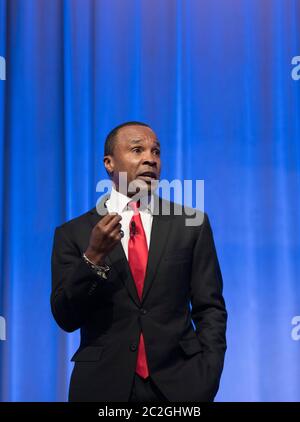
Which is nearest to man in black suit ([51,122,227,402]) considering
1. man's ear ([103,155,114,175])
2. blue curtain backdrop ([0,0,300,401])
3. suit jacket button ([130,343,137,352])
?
suit jacket button ([130,343,137,352])

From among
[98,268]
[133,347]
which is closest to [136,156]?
[98,268]

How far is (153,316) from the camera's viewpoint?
158 cm

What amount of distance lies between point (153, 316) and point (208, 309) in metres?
0.16

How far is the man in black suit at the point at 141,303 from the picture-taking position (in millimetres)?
1528

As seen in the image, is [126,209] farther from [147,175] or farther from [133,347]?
[133,347]

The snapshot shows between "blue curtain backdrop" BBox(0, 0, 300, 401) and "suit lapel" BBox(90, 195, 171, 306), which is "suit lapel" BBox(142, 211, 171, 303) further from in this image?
"blue curtain backdrop" BBox(0, 0, 300, 401)

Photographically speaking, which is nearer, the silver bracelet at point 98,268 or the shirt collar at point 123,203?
the silver bracelet at point 98,268

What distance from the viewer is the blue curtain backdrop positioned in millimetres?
2561

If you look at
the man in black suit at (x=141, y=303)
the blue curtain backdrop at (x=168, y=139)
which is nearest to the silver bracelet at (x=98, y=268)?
the man in black suit at (x=141, y=303)

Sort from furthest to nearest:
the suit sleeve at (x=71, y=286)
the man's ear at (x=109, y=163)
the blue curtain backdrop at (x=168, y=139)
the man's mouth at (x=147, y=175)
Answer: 1. the blue curtain backdrop at (x=168, y=139)
2. the man's ear at (x=109, y=163)
3. the man's mouth at (x=147, y=175)
4. the suit sleeve at (x=71, y=286)

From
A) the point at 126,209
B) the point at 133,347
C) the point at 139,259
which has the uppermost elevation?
the point at 126,209

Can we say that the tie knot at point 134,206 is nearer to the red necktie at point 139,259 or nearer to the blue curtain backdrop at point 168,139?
the red necktie at point 139,259

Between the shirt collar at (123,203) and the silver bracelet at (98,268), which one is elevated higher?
the shirt collar at (123,203)
